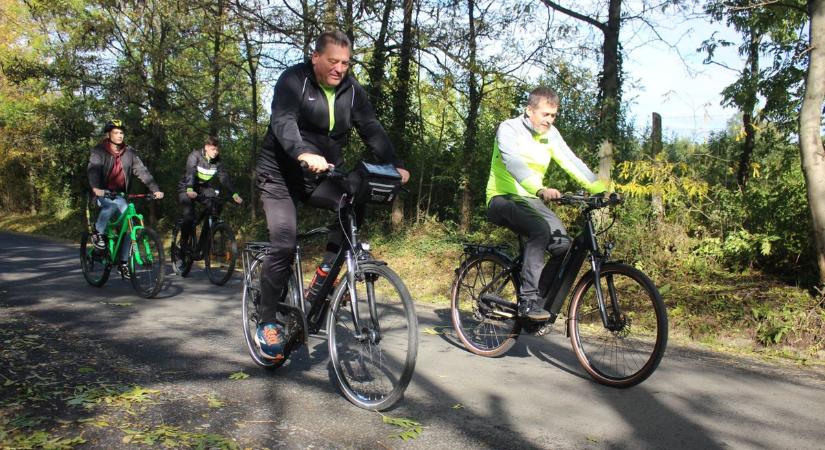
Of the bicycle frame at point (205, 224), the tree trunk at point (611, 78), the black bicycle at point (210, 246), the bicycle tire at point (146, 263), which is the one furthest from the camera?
the tree trunk at point (611, 78)

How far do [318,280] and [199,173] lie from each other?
6728 mm

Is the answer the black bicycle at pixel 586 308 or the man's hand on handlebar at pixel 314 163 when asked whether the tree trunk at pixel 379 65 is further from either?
the man's hand on handlebar at pixel 314 163

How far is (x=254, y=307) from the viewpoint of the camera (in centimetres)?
457

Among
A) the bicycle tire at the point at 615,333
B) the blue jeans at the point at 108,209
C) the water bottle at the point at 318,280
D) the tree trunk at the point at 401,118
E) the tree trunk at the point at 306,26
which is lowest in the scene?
the bicycle tire at the point at 615,333

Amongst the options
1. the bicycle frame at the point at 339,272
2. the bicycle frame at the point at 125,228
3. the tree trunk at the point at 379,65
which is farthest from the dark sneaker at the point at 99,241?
the tree trunk at the point at 379,65

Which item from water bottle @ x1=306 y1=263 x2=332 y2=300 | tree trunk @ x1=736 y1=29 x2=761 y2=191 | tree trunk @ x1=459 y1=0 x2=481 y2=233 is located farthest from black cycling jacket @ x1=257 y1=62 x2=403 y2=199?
tree trunk @ x1=459 y1=0 x2=481 y2=233

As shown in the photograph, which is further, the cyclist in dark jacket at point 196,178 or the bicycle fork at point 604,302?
the cyclist in dark jacket at point 196,178

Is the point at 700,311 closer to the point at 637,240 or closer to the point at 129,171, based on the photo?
the point at 637,240

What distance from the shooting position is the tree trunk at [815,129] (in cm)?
634

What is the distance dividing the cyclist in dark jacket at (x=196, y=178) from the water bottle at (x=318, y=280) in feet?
19.7

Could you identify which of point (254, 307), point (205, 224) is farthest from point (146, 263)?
point (254, 307)

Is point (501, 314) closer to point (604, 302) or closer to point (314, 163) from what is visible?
point (604, 302)

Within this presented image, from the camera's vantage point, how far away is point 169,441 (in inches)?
115

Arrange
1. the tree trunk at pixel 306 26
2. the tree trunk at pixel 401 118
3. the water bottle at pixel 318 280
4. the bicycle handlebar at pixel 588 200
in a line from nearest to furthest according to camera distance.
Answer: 1. the water bottle at pixel 318 280
2. the bicycle handlebar at pixel 588 200
3. the tree trunk at pixel 306 26
4. the tree trunk at pixel 401 118
